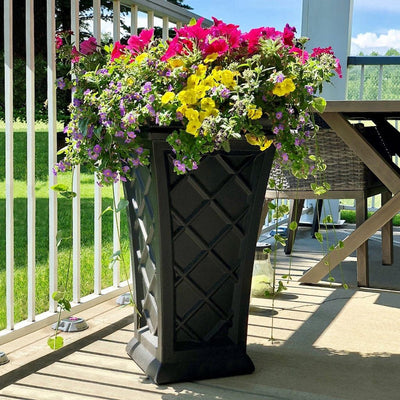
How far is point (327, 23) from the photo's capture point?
445 cm

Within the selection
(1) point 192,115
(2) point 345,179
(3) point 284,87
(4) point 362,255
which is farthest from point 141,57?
(4) point 362,255

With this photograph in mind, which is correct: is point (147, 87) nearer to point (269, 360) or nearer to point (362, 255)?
point (269, 360)

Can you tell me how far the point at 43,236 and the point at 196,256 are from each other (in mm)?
4274

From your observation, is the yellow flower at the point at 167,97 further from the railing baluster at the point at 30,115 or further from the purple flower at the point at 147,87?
the railing baluster at the point at 30,115

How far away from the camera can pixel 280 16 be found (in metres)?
41.7

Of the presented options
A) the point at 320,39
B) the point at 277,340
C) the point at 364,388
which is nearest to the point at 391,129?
the point at 320,39

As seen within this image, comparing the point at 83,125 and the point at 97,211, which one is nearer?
the point at 83,125

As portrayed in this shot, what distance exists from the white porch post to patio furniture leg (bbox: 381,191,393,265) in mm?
1381

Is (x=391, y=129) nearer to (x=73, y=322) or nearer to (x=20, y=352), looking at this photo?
(x=73, y=322)

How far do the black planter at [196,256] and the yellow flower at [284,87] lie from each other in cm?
18

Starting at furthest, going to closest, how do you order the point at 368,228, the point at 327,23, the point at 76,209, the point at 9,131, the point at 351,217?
the point at 351,217 → the point at 327,23 → the point at 368,228 → the point at 76,209 → the point at 9,131

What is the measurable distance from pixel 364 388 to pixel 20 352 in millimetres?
992

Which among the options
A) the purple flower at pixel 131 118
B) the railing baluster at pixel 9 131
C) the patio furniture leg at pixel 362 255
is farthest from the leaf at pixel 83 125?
the patio furniture leg at pixel 362 255

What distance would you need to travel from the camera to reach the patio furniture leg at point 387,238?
3.19m
